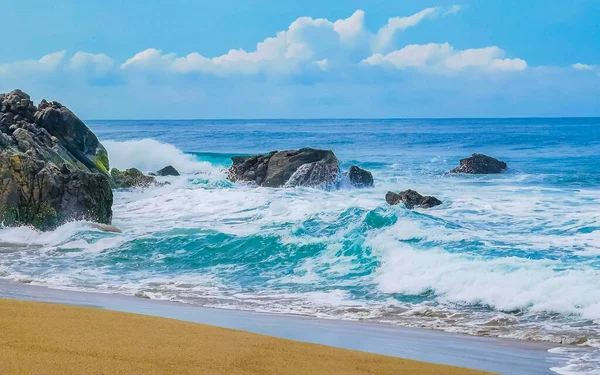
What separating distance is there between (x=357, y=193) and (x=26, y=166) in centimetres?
1355

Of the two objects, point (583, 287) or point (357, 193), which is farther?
point (357, 193)

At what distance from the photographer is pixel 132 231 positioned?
1661 centimetres

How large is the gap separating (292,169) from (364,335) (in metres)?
20.1

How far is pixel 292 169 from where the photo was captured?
28.0 metres

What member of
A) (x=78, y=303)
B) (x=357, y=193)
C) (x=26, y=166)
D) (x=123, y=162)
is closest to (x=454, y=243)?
(x=78, y=303)

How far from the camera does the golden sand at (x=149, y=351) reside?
477cm

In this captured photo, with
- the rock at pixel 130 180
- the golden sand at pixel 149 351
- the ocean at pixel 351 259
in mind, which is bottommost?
the ocean at pixel 351 259

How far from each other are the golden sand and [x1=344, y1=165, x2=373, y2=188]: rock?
893 inches

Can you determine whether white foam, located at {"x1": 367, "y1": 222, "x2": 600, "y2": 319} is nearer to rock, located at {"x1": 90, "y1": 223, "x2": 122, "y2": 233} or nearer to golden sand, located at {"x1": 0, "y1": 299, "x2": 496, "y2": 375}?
golden sand, located at {"x1": 0, "y1": 299, "x2": 496, "y2": 375}

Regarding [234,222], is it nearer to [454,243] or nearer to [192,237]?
[192,237]

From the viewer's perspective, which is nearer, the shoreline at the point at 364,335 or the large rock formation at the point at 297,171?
the shoreline at the point at 364,335

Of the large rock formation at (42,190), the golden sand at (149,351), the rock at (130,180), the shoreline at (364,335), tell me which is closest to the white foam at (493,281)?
the shoreline at (364,335)

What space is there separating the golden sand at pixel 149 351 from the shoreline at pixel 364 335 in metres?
1.30

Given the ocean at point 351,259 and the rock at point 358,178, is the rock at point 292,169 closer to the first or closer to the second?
the rock at point 358,178
